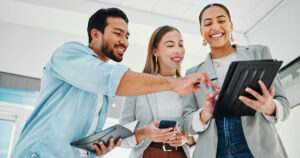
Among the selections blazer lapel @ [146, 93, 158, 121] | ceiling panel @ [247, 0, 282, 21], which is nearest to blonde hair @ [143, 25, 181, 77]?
blazer lapel @ [146, 93, 158, 121]

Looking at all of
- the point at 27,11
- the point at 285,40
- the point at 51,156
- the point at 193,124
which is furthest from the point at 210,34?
the point at 27,11

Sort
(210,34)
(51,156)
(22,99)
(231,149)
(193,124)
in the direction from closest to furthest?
(51,156) < (231,149) < (193,124) < (210,34) < (22,99)

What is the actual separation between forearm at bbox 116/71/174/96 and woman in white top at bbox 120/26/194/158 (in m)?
0.50

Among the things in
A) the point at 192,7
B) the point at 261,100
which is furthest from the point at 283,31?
the point at 261,100

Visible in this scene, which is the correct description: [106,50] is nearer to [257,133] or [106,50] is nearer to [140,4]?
[257,133]

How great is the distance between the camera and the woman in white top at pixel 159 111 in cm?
167

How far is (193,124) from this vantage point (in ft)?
5.02

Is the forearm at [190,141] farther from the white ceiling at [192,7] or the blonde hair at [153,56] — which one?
the white ceiling at [192,7]

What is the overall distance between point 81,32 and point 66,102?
3.36 m

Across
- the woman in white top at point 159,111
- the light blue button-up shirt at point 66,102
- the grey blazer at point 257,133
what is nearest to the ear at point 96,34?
the light blue button-up shirt at point 66,102

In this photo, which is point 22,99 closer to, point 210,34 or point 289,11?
point 210,34

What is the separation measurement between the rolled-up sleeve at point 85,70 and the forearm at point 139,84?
0.03 meters

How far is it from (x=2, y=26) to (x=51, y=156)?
3.75 metres

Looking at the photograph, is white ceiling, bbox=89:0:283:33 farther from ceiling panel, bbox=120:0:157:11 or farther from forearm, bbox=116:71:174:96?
forearm, bbox=116:71:174:96
